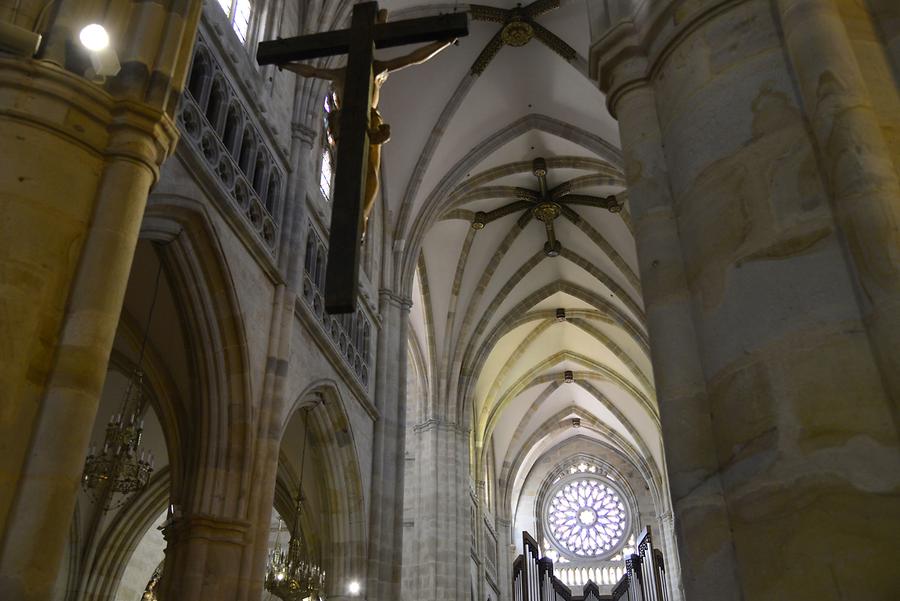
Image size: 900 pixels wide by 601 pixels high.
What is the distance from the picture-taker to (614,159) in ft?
57.2

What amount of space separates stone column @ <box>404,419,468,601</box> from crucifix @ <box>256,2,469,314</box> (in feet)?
50.0

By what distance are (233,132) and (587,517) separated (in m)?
27.0

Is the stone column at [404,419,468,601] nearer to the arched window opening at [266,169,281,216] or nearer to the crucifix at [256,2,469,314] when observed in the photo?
the arched window opening at [266,169,281,216]

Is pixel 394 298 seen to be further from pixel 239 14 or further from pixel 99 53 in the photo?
pixel 99 53

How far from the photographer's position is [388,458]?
46.2 feet

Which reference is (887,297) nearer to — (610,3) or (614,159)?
(610,3)

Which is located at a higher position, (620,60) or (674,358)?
(620,60)

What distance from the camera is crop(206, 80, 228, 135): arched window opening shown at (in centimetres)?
909

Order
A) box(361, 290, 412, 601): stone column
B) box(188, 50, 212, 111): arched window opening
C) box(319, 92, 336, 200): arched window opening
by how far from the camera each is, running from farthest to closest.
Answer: box(319, 92, 336, 200): arched window opening, box(361, 290, 412, 601): stone column, box(188, 50, 212, 111): arched window opening

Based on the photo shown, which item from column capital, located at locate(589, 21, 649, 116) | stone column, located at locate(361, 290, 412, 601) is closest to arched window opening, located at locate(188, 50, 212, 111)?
column capital, located at locate(589, 21, 649, 116)

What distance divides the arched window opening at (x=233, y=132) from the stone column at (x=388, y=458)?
19.7 ft

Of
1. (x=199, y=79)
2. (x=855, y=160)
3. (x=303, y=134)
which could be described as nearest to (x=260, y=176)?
(x=303, y=134)

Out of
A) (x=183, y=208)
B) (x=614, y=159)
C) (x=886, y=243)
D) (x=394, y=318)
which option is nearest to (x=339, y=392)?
(x=394, y=318)

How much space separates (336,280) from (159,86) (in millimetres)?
2579
